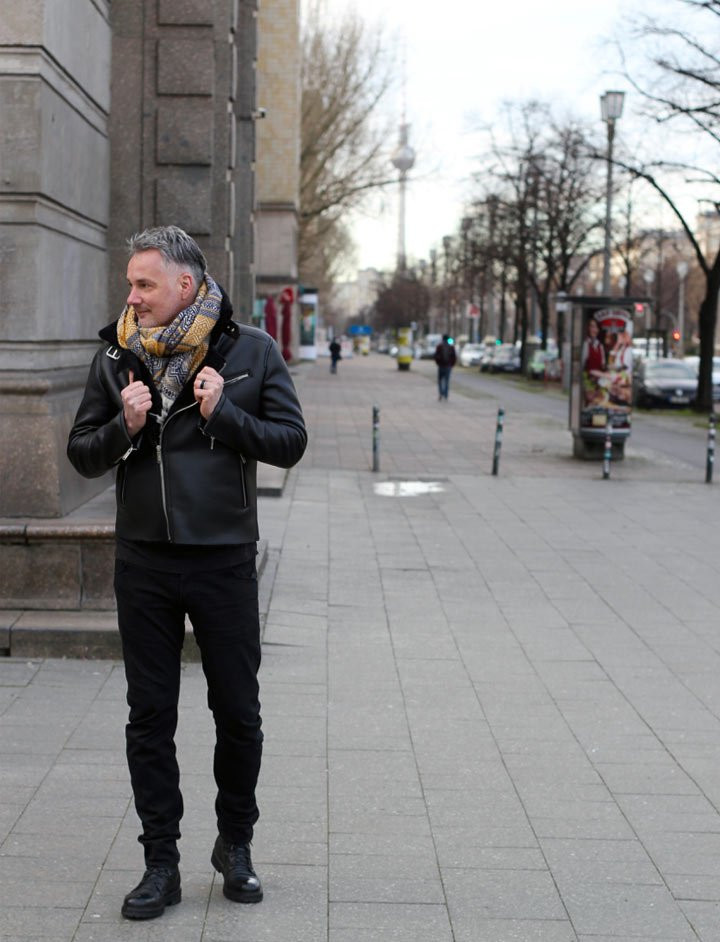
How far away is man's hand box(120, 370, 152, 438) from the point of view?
12.6 ft

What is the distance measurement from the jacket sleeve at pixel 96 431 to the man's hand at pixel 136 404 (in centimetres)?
8

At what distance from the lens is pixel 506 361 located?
226 feet

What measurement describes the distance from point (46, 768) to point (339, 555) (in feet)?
19.5

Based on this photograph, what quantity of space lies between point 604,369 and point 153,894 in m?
17.3

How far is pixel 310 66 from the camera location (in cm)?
5353

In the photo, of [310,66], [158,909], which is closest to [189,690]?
[158,909]

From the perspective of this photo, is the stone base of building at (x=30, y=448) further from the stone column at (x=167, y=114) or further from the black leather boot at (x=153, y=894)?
the black leather boot at (x=153, y=894)

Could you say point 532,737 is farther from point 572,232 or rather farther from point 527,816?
point 572,232

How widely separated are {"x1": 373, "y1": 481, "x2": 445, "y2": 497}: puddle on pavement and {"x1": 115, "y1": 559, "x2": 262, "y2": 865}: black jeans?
11664 millimetres

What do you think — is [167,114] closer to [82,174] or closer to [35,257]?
[82,174]

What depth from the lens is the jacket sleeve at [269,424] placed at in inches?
154

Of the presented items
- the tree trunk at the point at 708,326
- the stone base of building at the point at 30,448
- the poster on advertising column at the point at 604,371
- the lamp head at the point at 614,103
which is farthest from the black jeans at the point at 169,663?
the lamp head at the point at 614,103

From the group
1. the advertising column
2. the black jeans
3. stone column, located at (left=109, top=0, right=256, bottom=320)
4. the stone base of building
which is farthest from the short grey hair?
the advertising column

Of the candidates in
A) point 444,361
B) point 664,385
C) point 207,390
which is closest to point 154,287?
point 207,390
